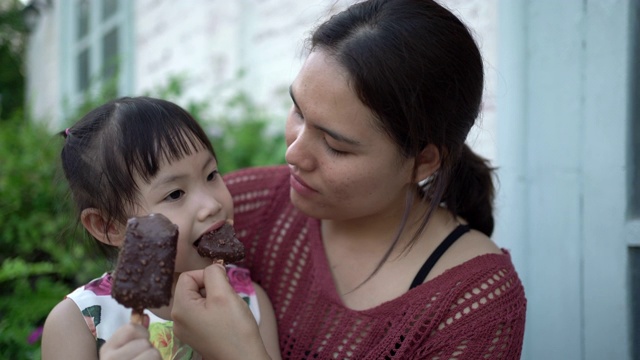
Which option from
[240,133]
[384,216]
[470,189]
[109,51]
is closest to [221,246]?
[384,216]

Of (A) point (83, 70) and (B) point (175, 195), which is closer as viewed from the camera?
(B) point (175, 195)

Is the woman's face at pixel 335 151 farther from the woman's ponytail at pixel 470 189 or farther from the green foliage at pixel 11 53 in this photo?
the green foliage at pixel 11 53

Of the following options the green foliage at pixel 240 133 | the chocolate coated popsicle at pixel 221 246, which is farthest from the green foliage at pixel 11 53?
the chocolate coated popsicle at pixel 221 246

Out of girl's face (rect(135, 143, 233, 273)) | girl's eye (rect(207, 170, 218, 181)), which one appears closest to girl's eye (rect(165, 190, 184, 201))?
girl's face (rect(135, 143, 233, 273))

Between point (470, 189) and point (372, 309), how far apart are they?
0.59 meters

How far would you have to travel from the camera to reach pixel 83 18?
8.75 metres

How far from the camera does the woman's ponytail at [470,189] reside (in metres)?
2.24

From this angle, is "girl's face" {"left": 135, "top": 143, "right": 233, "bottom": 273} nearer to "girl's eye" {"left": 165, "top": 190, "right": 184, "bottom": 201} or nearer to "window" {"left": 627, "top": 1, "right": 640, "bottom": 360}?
"girl's eye" {"left": 165, "top": 190, "right": 184, "bottom": 201}

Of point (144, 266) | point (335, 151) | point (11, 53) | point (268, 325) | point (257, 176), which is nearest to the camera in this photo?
point (144, 266)

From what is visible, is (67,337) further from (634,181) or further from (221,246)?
(634,181)

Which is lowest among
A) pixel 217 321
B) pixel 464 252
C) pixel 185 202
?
pixel 464 252

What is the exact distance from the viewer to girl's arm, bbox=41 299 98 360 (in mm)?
1751

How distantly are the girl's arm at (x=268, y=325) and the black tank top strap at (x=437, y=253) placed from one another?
0.49 m

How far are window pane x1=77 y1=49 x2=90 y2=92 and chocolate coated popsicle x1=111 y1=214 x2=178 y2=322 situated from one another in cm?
763
